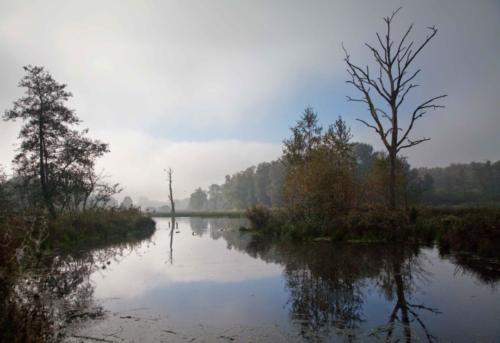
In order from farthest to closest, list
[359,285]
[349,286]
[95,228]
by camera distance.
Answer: [95,228] < [359,285] < [349,286]

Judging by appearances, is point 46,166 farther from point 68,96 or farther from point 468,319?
point 468,319

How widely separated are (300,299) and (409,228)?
12347mm

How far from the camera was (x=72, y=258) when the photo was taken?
15.8 m

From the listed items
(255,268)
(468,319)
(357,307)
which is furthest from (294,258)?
(468,319)

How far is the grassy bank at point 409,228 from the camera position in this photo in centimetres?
1430

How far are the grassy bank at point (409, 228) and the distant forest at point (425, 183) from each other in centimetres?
1899

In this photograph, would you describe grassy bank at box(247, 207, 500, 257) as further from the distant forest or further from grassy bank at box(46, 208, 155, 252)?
the distant forest

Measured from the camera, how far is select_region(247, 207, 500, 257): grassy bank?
1430cm

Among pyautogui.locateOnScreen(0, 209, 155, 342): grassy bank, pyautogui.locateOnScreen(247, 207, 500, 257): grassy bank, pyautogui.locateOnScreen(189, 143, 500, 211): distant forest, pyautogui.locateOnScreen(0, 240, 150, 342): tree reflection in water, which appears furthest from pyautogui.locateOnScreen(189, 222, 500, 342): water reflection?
pyautogui.locateOnScreen(189, 143, 500, 211): distant forest

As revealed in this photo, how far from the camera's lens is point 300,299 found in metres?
8.38

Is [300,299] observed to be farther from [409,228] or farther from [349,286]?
[409,228]

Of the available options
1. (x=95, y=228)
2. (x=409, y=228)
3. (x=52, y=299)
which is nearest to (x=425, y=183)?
(x=409, y=228)

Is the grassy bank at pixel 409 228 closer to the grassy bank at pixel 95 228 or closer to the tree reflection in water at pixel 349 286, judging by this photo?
the tree reflection in water at pixel 349 286

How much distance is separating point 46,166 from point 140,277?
19.1 meters
